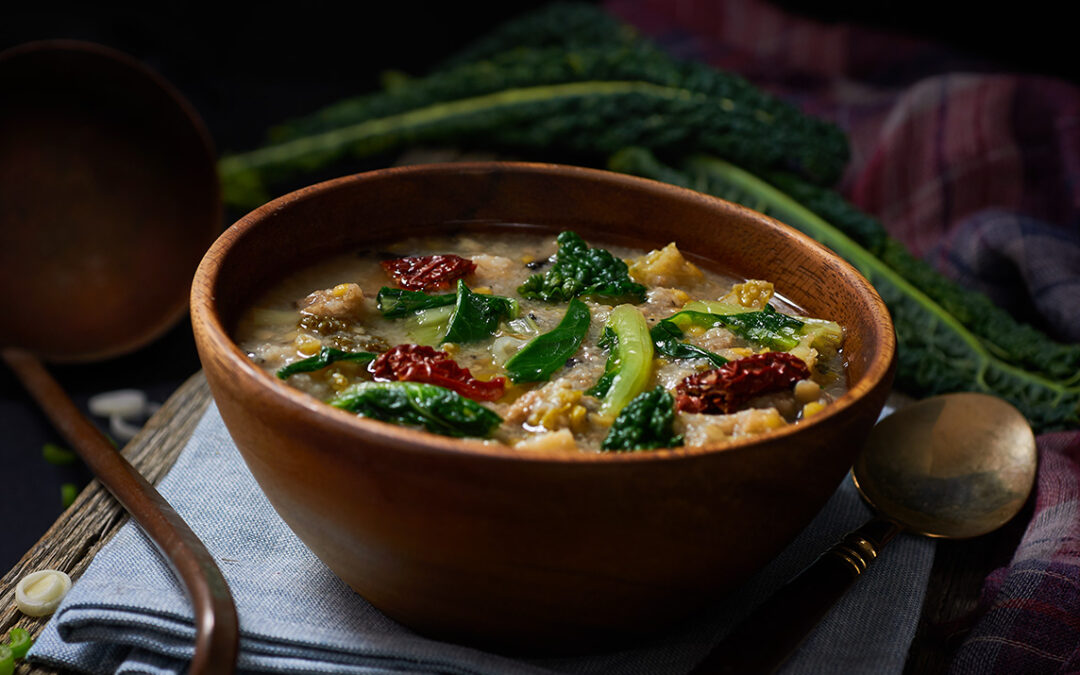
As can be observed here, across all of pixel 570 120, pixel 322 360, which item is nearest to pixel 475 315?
pixel 322 360

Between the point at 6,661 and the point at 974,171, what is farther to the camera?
the point at 974,171

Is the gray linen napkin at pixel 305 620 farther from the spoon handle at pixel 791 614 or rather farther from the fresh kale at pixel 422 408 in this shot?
the fresh kale at pixel 422 408

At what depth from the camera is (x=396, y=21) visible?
8047 millimetres

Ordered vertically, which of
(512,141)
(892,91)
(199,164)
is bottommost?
(892,91)

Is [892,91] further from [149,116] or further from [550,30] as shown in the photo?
[149,116]

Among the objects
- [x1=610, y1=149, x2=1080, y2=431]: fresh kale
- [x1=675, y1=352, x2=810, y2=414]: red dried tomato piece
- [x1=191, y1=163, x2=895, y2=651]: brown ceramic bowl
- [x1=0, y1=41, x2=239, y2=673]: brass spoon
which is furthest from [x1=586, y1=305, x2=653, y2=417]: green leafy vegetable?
[x1=0, y1=41, x2=239, y2=673]: brass spoon

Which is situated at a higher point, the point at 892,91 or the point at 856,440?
the point at 856,440

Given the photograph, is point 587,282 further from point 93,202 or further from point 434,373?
point 93,202

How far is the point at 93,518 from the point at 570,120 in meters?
3.37

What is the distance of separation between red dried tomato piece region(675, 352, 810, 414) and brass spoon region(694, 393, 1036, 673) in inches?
19.6

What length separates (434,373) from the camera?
2.39 metres

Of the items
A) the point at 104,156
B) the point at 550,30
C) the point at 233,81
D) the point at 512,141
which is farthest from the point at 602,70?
the point at 233,81

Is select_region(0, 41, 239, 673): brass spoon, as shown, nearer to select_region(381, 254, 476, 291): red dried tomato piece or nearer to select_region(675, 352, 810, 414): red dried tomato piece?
select_region(381, 254, 476, 291): red dried tomato piece

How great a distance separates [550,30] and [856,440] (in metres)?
5.48
